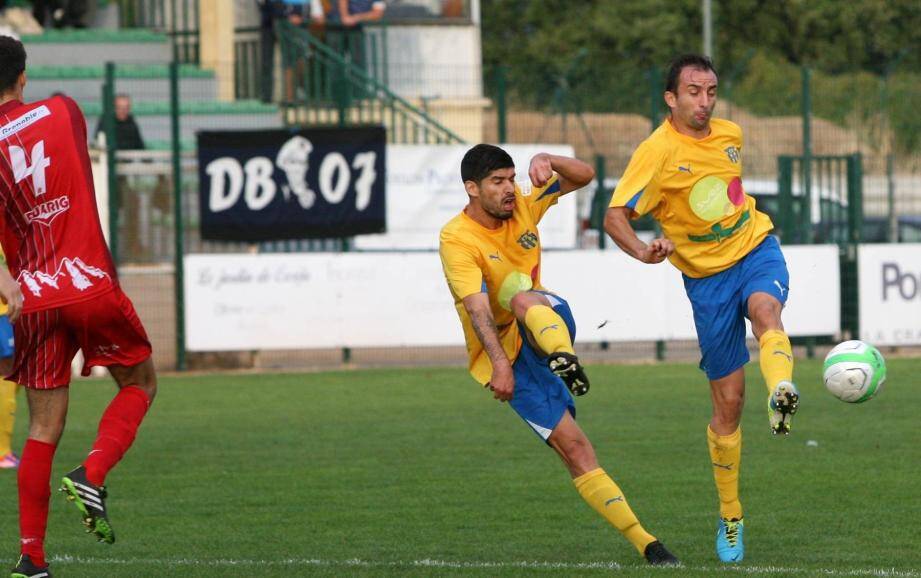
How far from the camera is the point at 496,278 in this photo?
7664 millimetres

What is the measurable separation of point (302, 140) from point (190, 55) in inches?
316

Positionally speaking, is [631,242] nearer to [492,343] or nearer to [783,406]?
[492,343]

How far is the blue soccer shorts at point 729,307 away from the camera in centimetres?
793

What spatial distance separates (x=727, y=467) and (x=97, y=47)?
2078cm

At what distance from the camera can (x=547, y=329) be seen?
286 inches

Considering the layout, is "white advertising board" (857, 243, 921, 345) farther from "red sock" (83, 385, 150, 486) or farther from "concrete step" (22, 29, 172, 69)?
"red sock" (83, 385, 150, 486)

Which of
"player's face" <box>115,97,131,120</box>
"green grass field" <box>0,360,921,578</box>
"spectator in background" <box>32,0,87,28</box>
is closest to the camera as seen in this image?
"green grass field" <box>0,360,921,578</box>

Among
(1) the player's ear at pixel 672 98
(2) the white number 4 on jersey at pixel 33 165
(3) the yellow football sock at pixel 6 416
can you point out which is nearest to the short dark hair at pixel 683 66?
(1) the player's ear at pixel 672 98

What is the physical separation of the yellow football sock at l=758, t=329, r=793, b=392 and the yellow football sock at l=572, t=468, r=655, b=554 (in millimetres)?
842

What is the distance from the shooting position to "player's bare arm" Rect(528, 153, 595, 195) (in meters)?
7.73

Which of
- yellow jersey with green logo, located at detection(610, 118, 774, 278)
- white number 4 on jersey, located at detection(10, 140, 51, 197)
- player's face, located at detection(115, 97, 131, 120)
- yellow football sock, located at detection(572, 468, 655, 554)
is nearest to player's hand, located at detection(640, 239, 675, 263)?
yellow jersey with green logo, located at detection(610, 118, 774, 278)

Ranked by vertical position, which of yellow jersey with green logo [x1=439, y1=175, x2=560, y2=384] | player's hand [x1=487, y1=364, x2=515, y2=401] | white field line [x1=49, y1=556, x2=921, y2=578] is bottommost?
white field line [x1=49, y1=556, x2=921, y2=578]

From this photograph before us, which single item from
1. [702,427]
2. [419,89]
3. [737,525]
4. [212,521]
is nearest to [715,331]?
[737,525]

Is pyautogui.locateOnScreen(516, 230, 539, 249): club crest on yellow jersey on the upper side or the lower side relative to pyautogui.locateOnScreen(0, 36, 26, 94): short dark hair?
lower
